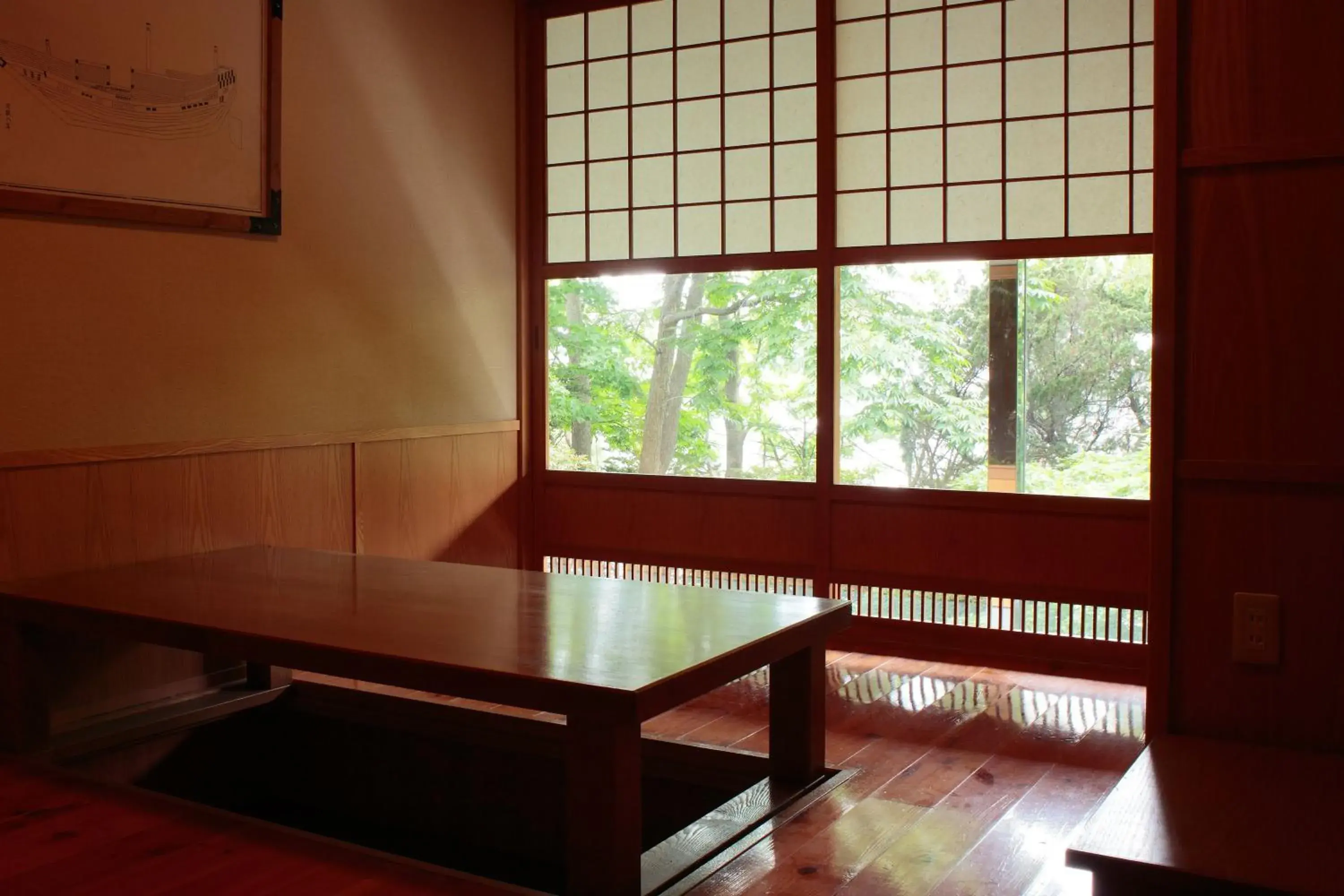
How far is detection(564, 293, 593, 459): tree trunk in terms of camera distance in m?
8.05

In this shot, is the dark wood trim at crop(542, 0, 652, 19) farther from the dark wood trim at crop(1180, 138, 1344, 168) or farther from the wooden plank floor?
the dark wood trim at crop(1180, 138, 1344, 168)

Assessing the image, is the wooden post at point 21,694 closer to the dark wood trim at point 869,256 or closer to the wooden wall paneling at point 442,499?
the wooden wall paneling at point 442,499

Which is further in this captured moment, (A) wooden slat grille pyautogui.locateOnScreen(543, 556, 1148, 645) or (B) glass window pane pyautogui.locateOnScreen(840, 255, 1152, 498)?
(B) glass window pane pyautogui.locateOnScreen(840, 255, 1152, 498)

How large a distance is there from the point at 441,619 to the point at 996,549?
6.89ft

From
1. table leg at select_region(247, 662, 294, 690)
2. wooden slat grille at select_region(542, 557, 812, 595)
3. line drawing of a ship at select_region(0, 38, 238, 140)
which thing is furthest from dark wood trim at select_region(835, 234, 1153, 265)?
table leg at select_region(247, 662, 294, 690)

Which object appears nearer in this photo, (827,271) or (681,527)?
(827,271)

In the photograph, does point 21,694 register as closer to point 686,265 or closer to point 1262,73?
point 686,265

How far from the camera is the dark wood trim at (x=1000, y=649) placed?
3.73 m

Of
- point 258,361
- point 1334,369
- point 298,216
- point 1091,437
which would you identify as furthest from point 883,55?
point 1091,437

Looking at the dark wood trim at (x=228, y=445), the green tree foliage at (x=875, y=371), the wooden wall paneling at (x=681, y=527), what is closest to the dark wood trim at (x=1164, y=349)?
the wooden wall paneling at (x=681, y=527)

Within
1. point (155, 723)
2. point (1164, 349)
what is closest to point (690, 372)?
point (155, 723)

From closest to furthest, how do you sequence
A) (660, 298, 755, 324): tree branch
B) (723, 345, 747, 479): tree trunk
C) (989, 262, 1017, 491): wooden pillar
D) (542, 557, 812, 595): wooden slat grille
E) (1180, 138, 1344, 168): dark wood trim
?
(1180, 138, 1344, 168): dark wood trim, (542, 557, 812, 595): wooden slat grille, (989, 262, 1017, 491): wooden pillar, (660, 298, 755, 324): tree branch, (723, 345, 747, 479): tree trunk

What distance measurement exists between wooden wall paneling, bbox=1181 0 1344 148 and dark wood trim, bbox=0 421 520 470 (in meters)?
2.72

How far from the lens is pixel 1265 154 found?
182 cm
